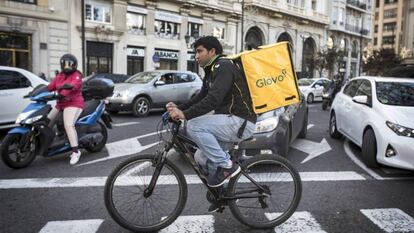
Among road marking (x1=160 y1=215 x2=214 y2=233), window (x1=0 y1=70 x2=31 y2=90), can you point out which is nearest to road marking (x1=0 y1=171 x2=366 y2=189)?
road marking (x1=160 y1=215 x2=214 y2=233)

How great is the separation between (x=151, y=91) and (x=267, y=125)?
26.7 feet

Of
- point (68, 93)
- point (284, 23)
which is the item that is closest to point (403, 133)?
point (68, 93)

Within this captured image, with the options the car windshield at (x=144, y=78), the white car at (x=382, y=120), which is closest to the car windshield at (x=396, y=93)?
the white car at (x=382, y=120)

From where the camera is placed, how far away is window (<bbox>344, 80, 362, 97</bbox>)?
8.60 metres

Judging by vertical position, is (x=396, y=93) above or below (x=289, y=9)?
below

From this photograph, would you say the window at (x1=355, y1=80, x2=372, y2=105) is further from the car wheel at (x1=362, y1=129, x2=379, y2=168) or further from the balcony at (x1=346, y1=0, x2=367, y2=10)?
the balcony at (x1=346, y1=0, x2=367, y2=10)

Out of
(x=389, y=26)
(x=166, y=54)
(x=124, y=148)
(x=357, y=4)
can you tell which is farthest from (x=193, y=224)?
(x=389, y=26)

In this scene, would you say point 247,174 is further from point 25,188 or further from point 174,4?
point 174,4

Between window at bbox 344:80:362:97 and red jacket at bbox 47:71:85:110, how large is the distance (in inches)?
215

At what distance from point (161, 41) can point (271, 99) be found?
29909 mm

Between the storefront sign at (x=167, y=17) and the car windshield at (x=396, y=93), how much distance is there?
2706 centimetres

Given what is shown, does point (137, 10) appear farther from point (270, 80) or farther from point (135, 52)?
point (270, 80)

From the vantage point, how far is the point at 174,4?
33906mm

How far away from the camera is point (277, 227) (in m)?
4.01
